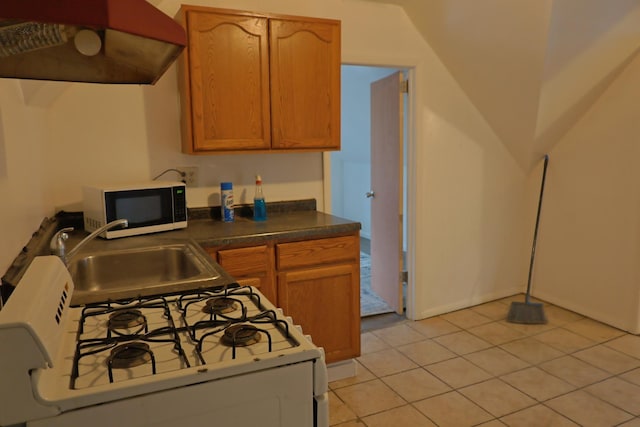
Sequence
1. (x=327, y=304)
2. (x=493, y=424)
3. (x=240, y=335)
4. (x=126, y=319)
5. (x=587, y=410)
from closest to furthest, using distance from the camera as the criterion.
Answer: (x=240, y=335) → (x=126, y=319) → (x=493, y=424) → (x=587, y=410) → (x=327, y=304)

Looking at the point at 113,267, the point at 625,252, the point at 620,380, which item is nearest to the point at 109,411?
the point at 113,267

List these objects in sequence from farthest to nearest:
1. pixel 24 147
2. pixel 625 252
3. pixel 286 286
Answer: pixel 625 252
pixel 286 286
pixel 24 147

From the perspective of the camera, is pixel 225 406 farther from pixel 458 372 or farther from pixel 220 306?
pixel 458 372

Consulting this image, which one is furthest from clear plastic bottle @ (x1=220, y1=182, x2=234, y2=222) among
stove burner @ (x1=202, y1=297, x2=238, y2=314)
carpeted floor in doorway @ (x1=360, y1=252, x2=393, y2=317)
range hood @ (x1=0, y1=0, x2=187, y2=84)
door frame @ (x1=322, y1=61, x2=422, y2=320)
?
carpeted floor in doorway @ (x1=360, y1=252, x2=393, y2=317)

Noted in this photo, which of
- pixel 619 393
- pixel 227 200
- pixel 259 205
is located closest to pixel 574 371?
pixel 619 393

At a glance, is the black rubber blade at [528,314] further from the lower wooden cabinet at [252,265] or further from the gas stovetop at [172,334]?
the gas stovetop at [172,334]

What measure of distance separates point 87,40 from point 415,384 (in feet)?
7.68

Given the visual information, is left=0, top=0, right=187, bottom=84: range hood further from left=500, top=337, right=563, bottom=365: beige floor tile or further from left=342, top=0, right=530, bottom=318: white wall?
left=500, top=337, right=563, bottom=365: beige floor tile

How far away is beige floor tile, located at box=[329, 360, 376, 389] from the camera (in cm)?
268

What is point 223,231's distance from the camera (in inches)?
96.0

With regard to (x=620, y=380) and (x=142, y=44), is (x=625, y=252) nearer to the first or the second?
(x=620, y=380)

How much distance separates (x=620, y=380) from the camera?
2639 mm

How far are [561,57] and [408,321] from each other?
2064mm

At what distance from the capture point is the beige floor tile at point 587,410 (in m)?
2.27
